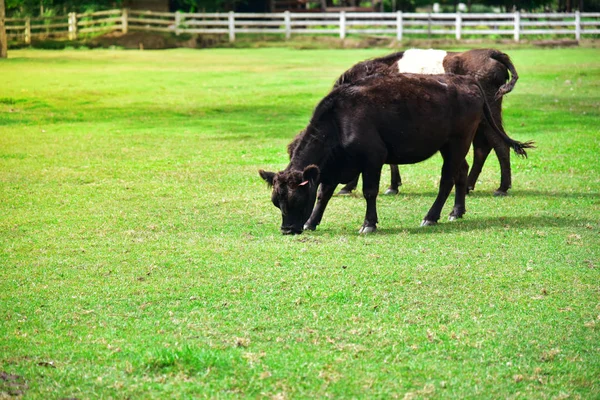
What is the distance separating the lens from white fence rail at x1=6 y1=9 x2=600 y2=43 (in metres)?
46.8

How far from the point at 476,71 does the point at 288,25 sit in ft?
119

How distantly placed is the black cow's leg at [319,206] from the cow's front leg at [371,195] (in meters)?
0.49

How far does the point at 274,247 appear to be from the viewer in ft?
32.2

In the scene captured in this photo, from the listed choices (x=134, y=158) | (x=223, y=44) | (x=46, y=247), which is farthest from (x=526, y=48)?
(x=46, y=247)

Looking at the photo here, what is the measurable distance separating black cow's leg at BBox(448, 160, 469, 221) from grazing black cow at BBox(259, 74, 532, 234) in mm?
196

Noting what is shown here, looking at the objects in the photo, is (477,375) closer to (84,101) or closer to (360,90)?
(360,90)

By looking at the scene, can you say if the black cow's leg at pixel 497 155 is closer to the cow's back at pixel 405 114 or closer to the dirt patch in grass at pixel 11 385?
the cow's back at pixel 405 114

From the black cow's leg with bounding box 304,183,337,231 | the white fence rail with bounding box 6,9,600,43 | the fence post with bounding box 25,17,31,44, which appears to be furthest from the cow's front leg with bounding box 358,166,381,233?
the fence post with bounding box 25,17,31,44

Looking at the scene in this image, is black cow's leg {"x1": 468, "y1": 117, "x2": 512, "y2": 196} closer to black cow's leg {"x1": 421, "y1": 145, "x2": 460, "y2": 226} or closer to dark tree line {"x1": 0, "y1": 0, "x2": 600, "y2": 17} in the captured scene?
black cow's leg {"x1": 421, "y1": 145, "x2": 460, "y2": 226}

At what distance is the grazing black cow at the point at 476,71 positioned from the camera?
43.6 feet

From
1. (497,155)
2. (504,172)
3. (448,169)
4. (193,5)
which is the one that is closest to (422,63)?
(497,155)

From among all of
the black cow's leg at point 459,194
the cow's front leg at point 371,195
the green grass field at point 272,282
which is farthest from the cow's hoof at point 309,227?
the black cow's leg at point 459,194

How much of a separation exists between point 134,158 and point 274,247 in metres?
7.52

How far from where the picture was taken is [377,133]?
1100 cm
